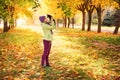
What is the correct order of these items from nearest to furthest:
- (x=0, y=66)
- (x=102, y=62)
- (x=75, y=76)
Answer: (x=75, y=76)
(x=0, y=66)
(x=102, y=62)

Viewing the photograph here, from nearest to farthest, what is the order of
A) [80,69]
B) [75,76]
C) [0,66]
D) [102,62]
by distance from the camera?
[75,76] → [80,69] → [0,66] → [102,62]

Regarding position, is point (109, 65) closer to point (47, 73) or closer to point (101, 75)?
point (101, 75)

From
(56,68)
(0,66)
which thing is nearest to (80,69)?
(56,68)

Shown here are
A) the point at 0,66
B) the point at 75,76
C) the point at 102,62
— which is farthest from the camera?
the point at 102,62

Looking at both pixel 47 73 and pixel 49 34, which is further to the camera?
pixel 49 34

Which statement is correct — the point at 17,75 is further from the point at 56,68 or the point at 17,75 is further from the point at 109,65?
the point at 109,65

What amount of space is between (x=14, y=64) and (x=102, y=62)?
3955 mm

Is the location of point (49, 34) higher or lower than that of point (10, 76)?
higher

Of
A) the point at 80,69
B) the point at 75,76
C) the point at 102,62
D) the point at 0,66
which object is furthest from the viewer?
the point at 102,62

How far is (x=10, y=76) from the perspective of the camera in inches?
412

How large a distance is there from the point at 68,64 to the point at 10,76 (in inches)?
128

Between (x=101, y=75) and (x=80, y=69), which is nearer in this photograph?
(x=101, y=75)

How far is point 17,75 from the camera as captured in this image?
35.0 feet

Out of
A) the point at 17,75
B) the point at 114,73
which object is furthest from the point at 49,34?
the point at 114,73
